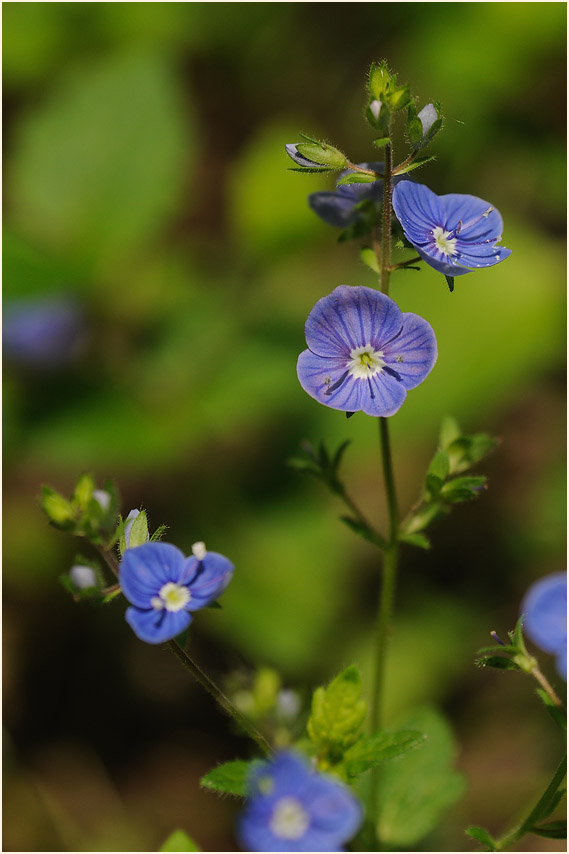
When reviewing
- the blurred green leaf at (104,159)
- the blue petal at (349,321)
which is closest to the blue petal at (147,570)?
the blue petal at (349,321)

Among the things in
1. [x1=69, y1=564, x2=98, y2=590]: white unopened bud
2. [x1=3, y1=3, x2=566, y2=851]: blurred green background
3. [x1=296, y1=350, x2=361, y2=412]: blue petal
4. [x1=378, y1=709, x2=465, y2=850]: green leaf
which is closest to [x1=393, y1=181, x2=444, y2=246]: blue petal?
[x1=296, y1=350, x2=361, y2=412]: blue petal

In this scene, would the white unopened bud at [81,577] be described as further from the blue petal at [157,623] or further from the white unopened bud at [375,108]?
the white unopened bud at [375,108]

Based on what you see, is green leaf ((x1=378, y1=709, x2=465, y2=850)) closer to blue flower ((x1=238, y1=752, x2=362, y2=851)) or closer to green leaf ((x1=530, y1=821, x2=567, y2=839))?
green leaf ((x1=530, y1=821, x2=567, y2=839))

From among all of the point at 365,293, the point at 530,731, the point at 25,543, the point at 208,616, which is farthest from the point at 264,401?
the point at 365,293

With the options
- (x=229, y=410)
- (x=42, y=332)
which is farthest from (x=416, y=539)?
(x=42, y=332)

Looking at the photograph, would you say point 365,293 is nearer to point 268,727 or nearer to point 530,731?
point 268,727
